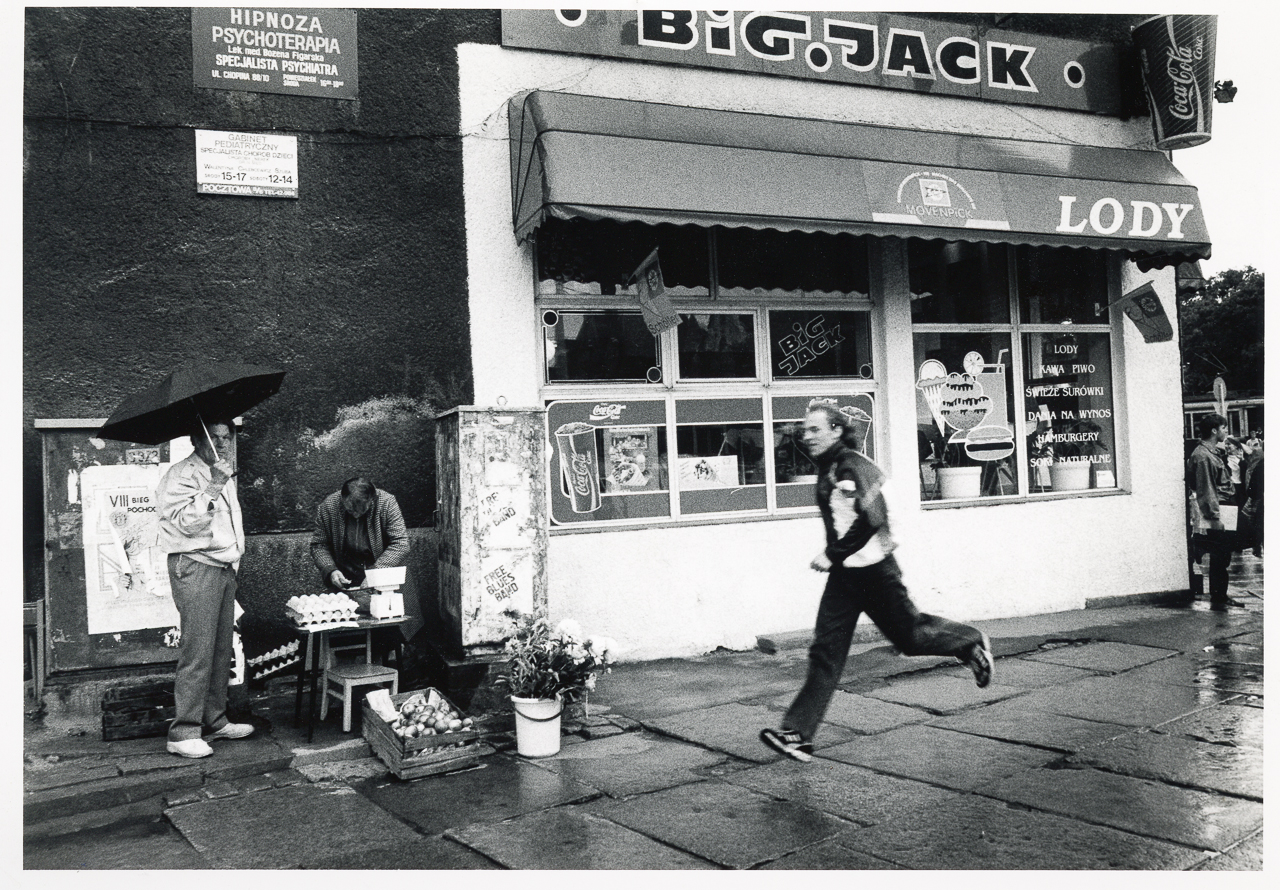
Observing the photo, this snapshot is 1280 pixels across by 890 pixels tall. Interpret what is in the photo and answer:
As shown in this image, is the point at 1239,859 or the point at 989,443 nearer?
the point at 1239,859

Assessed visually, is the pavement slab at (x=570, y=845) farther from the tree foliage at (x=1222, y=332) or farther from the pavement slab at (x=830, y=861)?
the tree foliage at (x=1222, y=332)

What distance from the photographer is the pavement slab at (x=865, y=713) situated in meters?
5.97

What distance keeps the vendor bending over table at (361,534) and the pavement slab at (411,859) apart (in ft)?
7.84

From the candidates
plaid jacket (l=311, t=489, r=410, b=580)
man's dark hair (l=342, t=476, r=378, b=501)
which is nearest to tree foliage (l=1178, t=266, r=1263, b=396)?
plaid jacket (l=311, t=489, r=410, b=580)

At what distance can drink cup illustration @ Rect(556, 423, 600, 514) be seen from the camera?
794 cm

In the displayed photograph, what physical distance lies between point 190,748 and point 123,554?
4.75 ft

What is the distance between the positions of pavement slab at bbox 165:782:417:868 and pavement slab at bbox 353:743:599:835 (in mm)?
105

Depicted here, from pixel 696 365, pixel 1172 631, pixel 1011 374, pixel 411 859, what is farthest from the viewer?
pixel 1011 374

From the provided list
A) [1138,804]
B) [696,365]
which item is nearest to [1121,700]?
[1138,804]

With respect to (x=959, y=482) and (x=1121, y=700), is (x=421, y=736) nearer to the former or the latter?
(x=1121, y=700)

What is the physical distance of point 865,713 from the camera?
20.5ft

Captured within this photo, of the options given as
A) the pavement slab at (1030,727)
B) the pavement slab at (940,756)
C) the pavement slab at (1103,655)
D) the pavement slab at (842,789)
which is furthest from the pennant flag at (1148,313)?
the pavement slab at (842,789)

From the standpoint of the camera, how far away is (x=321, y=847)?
14.5 ft

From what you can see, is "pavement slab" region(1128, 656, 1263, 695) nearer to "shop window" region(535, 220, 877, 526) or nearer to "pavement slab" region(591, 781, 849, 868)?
"shop window" region(535, 220, 877, 526)
